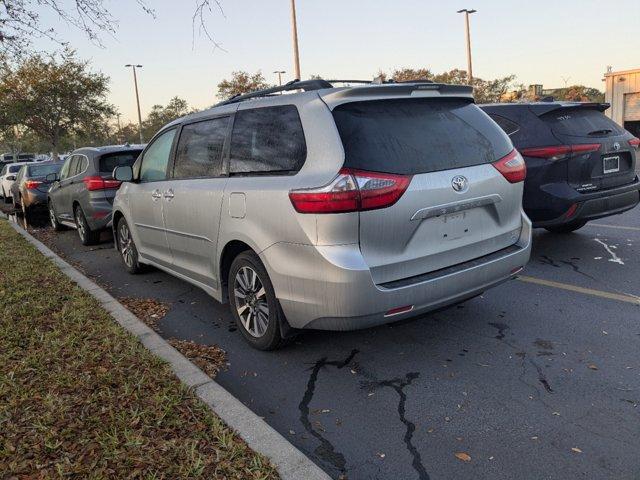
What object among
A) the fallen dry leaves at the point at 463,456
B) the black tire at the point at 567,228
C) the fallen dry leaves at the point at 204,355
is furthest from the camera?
the black tire at the point at 567,228

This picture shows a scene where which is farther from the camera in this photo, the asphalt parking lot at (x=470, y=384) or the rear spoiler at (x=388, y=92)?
the rear spoiler at (x=388, y=92)

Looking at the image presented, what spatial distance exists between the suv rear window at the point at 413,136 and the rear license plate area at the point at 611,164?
267 cm

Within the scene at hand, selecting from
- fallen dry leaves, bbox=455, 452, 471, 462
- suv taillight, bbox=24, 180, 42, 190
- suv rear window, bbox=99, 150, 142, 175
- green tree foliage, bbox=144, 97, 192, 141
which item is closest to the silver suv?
fallen dry leaves, bbox=455, 452, 471, 462

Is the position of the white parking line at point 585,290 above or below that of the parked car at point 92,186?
below

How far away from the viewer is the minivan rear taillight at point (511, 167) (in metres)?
3.69

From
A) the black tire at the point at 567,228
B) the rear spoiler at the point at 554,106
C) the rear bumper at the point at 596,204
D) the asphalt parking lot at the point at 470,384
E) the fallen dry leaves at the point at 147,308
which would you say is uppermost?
the rear spoiler at the point at 554,106

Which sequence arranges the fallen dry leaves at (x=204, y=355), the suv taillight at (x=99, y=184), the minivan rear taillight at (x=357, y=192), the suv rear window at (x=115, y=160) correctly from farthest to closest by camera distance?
the suv rear window at (x=115, y=160)
the suv taillight at (x=99, y=184)
the fallen dry leaves at (x=204, y=355)
the minivan rear taillight at (x=357, y=192)

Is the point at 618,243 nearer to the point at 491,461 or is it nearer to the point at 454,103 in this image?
the point at 454,103

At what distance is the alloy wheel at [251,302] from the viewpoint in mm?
3789

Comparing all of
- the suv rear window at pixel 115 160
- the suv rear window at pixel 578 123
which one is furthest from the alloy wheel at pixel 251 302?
the suv rear window at pixel 115 160

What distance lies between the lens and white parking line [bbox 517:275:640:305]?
4.57 metres

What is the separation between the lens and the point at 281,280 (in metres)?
3.40

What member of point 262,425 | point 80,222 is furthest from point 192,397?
point 80,222

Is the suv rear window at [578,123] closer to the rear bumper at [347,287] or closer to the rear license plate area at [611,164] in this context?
the rear license plate area at [611,164]
